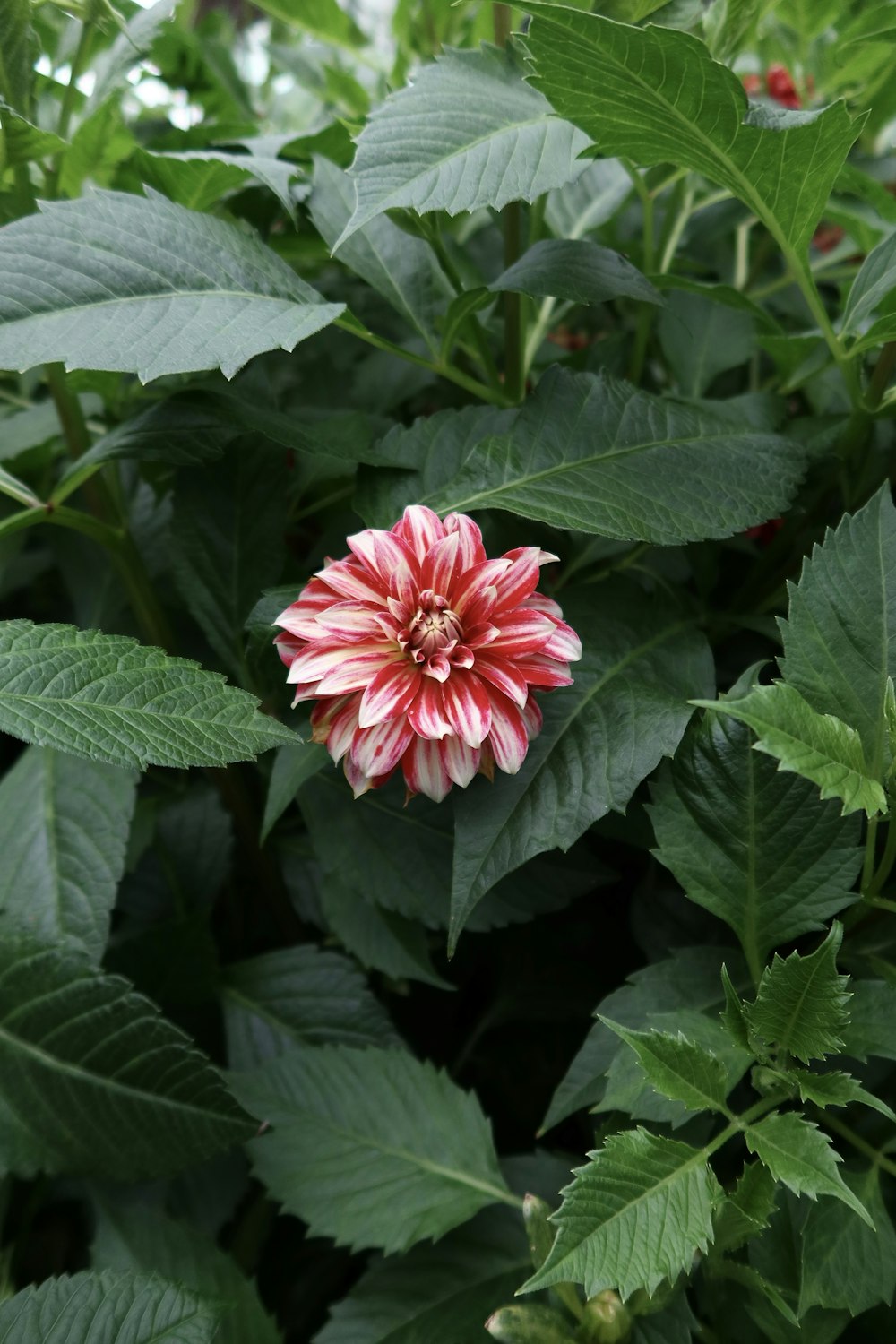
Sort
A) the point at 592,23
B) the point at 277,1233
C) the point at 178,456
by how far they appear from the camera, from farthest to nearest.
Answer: the point at 277,1233
the point at 178,456
the point at 592,23

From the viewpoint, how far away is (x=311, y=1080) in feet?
1.68

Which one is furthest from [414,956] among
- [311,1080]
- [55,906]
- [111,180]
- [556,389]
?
[111,180]

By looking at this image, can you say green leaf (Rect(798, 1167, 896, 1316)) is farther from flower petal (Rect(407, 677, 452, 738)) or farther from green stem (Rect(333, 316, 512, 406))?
green stem (Rect(333, 316, 512, 406))

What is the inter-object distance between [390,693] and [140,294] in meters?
0.21

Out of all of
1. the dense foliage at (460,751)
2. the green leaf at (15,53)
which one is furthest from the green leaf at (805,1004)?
the green leaf at (15,53)

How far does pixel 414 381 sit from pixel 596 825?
1.01 ft

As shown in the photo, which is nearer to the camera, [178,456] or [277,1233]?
[178,456]

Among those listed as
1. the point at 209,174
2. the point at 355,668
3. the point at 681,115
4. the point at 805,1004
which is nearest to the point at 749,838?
the point at 805,1004

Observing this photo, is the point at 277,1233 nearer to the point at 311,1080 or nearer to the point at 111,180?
the point at 311,1080

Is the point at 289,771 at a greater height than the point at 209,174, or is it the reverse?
the point at 209,174

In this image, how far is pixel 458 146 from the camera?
0.44m

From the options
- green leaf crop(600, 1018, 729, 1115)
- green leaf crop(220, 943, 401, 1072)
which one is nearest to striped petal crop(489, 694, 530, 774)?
green leaf crop(600, 1018, 729, 1115)

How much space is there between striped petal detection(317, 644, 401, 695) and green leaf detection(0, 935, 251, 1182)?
19cm

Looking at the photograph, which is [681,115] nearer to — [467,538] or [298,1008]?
[467,538]
